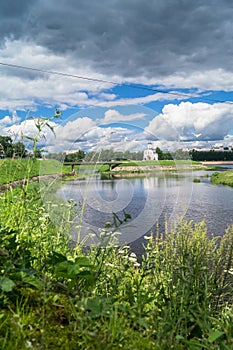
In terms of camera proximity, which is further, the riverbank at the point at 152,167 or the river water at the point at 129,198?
the riverbank at the point at 152,167

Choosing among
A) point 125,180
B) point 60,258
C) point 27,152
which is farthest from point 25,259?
point 125,180

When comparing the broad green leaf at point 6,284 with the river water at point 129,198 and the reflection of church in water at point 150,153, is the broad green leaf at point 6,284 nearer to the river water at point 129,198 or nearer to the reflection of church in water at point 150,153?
the river water at point 129,198

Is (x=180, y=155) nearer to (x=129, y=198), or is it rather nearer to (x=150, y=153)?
(x=150, y=153)

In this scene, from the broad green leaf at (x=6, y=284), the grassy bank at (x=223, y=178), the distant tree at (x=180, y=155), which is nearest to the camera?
the broad green leaf at (x=6, y=284)

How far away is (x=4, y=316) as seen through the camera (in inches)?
56.7

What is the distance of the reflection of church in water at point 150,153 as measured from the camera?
367 centimetres

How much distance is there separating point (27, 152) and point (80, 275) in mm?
2174

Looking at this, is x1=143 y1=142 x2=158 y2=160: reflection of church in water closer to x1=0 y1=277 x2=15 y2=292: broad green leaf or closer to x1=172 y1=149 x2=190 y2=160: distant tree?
x1=172 y1=149 x2=190 y2=160: distant tree

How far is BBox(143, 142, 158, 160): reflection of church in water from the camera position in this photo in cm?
367

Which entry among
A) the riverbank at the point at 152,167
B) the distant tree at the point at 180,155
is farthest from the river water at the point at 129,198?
the distant tree at the point at 180,155

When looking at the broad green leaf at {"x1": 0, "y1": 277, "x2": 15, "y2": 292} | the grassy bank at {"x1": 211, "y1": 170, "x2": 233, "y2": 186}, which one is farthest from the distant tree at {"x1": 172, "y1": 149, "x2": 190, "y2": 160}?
the grassy bank at {"x1": 211, "y1": 170, "x2": 233, "y2": 186}

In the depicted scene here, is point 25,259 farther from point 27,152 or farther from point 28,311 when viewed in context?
point 27,152

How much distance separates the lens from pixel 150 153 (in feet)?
12.2

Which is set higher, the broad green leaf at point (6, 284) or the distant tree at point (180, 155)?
the distant tree at point (180, 155)
